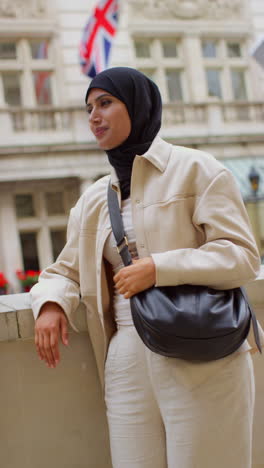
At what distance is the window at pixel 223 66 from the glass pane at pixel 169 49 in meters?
0.70

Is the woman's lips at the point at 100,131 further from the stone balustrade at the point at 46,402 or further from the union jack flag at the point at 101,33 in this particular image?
the union jack flag at the point at 101,33

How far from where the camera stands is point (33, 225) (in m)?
11.7

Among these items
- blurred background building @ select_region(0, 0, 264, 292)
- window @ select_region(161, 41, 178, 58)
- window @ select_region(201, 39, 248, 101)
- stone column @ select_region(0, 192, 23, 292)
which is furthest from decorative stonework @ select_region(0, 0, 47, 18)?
window @ select_region(201, 39, 248, 101)

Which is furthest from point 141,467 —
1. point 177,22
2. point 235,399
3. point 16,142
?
point 177,22

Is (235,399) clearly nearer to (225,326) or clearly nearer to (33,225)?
(225,326)

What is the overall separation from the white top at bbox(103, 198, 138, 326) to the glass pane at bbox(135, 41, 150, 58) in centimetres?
1179

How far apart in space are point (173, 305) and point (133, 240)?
0.76 feet

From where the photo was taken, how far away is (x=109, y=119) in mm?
1389

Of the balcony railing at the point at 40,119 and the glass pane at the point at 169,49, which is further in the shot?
the glass pane at the point at 169,49

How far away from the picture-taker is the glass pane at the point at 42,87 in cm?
1177

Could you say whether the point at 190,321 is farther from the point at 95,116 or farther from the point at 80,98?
the point at 80,98

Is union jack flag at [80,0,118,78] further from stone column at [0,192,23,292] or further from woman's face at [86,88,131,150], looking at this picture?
woman's face at [86,88,131,150]

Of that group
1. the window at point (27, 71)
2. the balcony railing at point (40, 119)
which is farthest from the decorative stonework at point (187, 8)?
the balcony railing at point (40, 119)

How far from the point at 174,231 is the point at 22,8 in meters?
11.3
